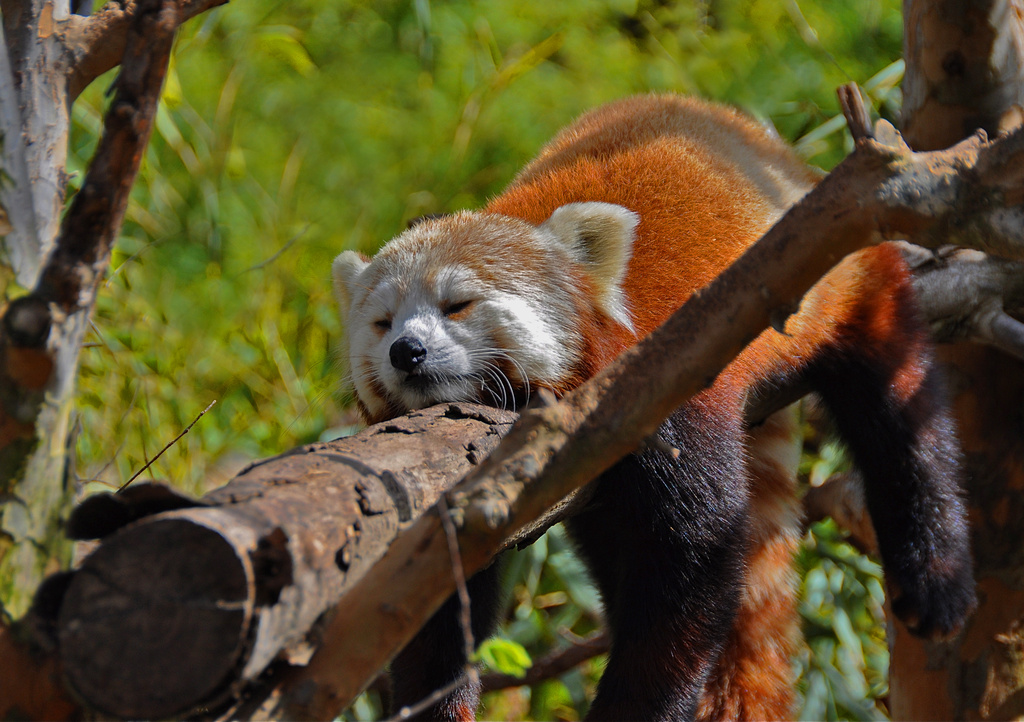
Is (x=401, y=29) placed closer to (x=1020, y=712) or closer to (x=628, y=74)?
(x=628, y=74)

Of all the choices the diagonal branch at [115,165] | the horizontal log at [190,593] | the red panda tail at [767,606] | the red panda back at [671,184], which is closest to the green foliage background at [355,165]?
the red panda tail at [767,606]

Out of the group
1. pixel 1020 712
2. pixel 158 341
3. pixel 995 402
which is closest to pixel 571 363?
pixel 995 402

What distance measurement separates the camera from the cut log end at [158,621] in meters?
0.79

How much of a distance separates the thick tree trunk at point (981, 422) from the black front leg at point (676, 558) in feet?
3.24

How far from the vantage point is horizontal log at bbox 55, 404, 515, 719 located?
789 millimetres

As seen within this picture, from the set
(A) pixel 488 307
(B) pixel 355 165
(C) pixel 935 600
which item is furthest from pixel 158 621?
(B) pixel 355 165

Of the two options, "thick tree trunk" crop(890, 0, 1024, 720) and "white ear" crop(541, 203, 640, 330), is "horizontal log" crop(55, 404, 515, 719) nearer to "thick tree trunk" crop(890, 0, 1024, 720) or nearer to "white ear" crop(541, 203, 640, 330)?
"white ear" crop(541, 203, 640, 330)

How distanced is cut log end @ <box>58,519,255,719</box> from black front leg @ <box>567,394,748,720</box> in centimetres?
100

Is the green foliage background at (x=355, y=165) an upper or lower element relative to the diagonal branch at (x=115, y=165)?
lower

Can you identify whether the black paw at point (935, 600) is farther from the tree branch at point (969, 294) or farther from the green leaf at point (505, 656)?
the green leaf at point (505, 656)

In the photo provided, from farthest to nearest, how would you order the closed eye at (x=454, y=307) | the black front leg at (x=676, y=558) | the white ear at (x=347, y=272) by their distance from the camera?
1. the white ear at (x=347, y=272)
2. the closed eye at (x=454, y=307)
3. the black front leg at (x=676, y=558)

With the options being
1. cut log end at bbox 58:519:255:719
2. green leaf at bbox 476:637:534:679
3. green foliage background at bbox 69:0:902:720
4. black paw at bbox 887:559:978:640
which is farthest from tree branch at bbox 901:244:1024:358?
cut log end at bbox 58:519:255:719

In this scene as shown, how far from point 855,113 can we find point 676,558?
0.93 m

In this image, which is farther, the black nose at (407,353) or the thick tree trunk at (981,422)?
the thick tree trunk at (981,422)
